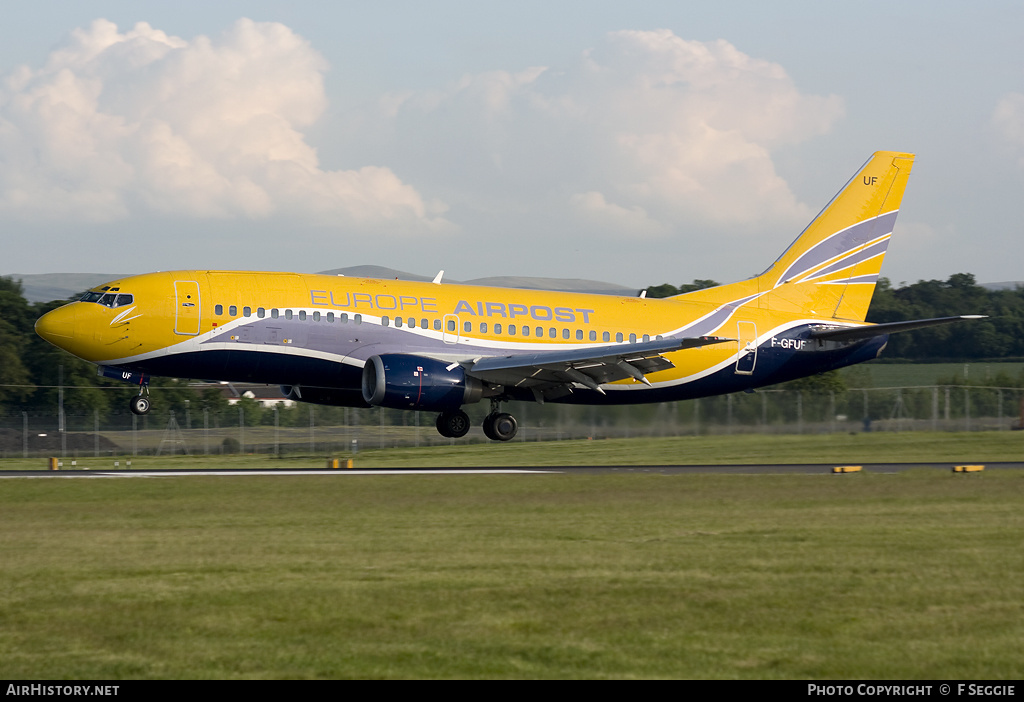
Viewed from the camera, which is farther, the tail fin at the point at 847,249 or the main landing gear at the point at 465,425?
the tail fin at the point at 847,249

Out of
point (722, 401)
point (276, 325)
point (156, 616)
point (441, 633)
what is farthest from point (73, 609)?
point (722, 401)

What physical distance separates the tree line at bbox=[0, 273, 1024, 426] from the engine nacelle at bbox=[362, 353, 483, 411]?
20101mm

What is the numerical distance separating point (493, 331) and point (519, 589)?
21.0 m

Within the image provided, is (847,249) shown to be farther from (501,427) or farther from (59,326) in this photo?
(59,326)

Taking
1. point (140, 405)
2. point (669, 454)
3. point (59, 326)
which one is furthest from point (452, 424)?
point (59, 326)

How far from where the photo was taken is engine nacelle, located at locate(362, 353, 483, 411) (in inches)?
1250

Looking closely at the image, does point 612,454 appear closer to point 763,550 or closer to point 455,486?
point 455,486

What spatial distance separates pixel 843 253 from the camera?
133ft

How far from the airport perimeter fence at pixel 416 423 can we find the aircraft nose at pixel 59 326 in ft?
60.1

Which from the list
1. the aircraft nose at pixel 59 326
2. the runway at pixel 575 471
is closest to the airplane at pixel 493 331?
the aircraft nose at pixel 59 326

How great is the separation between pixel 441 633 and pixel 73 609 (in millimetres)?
4454

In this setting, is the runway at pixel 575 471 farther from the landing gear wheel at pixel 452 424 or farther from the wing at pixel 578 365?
the wing at pixel 578 365

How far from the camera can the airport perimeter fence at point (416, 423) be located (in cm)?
4500

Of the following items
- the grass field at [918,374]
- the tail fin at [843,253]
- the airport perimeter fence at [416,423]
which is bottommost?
the airport perimeter fence at [416,423]
